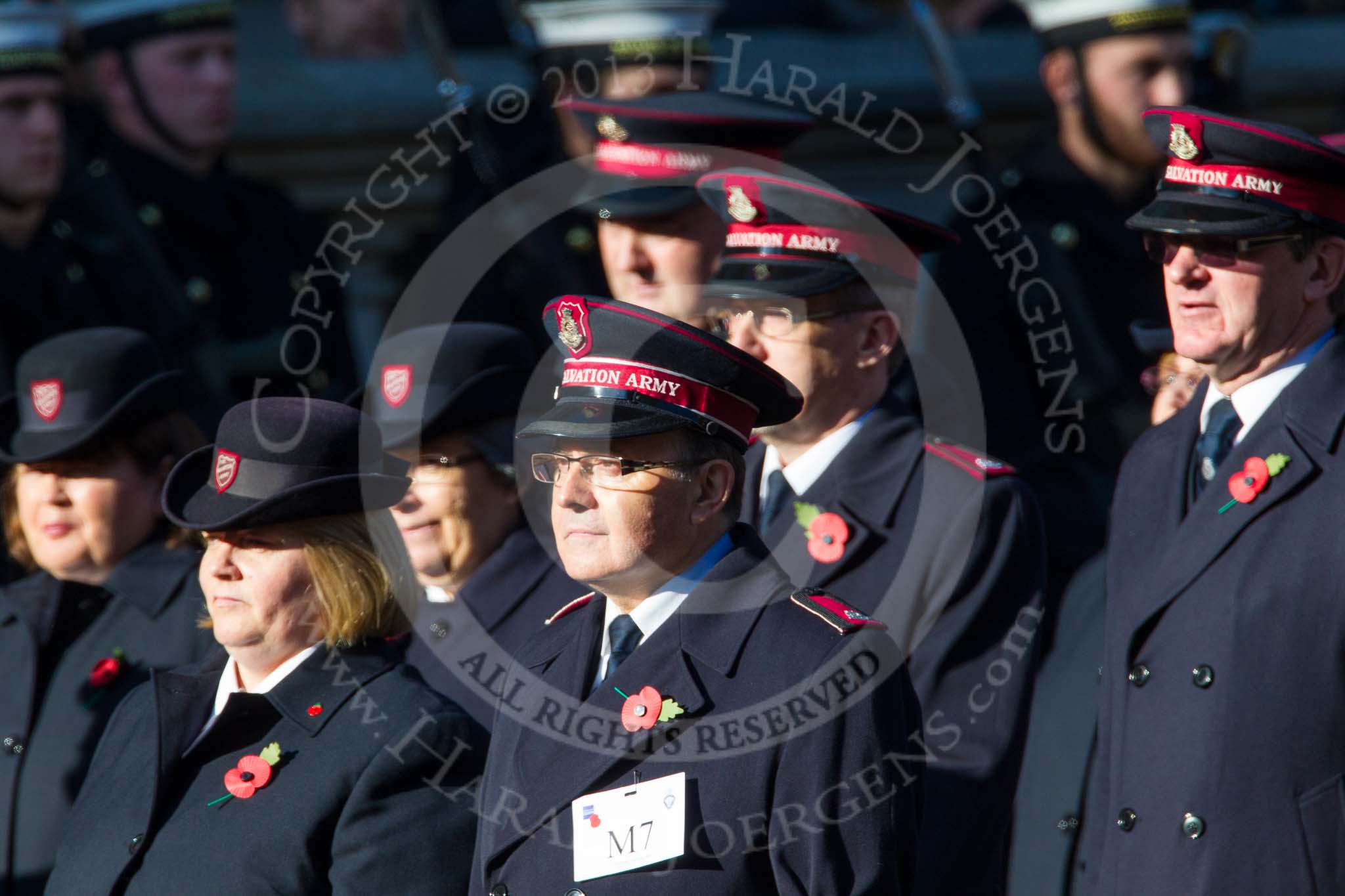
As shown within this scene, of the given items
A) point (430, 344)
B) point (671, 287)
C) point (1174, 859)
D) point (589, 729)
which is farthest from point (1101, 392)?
point (589, 729)

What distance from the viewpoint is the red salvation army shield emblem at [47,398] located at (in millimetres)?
5074

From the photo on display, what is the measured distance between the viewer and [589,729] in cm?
357

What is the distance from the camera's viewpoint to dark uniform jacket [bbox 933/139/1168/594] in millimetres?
5957

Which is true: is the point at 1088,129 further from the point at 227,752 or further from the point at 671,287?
the point at 227,752

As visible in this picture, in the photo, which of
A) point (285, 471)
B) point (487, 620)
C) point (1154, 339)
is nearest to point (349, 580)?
point (285, 471)

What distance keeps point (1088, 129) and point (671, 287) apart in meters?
2.13

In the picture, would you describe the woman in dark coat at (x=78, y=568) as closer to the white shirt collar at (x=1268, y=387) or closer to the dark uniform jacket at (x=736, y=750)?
the dark uniform jacket at (x=736, y=750)

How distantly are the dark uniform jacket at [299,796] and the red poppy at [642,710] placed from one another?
0.45m

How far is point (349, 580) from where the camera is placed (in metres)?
3.94

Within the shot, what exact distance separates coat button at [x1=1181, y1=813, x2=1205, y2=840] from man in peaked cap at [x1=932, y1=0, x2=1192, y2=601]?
6.70 feet

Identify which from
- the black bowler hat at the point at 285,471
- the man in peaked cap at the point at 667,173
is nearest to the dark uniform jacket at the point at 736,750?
the black bowler hat at the point at 285,471

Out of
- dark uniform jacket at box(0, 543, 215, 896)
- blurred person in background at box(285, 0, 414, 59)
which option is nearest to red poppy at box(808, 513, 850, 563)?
dark uniform jacket at box(0, 543, 215, 896)

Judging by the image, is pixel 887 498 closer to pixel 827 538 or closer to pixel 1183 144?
pixel 827 538

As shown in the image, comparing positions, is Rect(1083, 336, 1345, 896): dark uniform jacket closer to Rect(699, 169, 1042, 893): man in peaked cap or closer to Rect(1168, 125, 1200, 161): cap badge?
Rect(699, 169, 1042, 893): man in peaked cap
